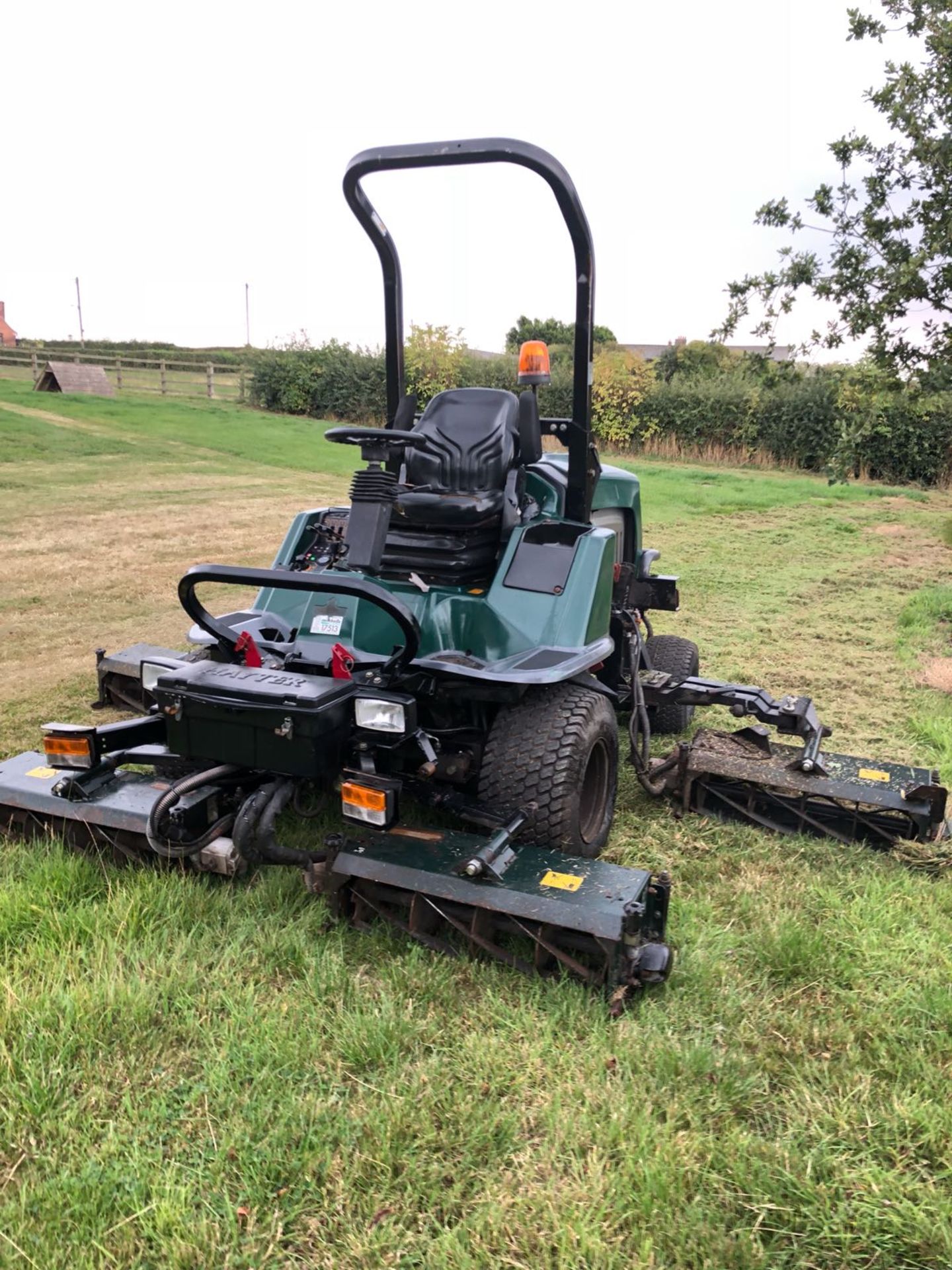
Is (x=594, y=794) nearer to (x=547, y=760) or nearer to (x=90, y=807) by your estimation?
(x=547, y=760)


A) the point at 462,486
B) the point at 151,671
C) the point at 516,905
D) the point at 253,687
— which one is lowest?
the point at 516,905

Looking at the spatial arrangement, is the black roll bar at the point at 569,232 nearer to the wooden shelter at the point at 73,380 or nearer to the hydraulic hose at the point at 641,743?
the hydraulic hose at the point at 641,743

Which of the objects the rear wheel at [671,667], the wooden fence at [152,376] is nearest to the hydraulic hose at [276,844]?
the rear wheel at [671,667]

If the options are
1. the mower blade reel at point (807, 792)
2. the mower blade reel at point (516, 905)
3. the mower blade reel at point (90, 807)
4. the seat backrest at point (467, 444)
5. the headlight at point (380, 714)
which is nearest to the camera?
the mower blade reel at point (516, 905)

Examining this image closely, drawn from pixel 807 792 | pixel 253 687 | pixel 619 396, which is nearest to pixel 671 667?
pixel 807 792

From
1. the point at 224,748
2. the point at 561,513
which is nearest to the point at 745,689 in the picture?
the point at 561,513

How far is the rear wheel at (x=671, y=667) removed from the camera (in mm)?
4734

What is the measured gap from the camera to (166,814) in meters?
2.75

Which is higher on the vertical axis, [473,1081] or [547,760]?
[547,760]

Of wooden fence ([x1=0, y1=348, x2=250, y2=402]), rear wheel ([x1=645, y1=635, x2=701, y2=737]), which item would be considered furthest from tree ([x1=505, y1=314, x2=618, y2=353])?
rear wheel ([x1=645, y1=635, x2=701, y2=737])

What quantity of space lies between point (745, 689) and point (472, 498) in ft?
5.08

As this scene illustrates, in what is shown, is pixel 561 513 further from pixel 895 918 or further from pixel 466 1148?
pixel 466 1148

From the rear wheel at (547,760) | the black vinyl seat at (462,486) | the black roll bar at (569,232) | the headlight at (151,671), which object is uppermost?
the black roll bar at (569,232)

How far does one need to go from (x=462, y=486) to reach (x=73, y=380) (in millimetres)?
22481
